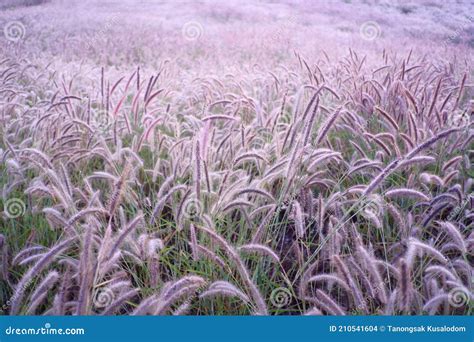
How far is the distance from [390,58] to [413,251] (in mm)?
2410

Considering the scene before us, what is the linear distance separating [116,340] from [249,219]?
0.65 metres

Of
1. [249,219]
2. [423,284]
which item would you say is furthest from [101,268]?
[423,284]

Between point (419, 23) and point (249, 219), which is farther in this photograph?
point (419, 23)

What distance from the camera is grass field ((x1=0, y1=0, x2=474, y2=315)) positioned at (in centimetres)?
137

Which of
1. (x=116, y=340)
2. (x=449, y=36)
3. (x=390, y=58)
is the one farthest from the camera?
(x=390, y=58)

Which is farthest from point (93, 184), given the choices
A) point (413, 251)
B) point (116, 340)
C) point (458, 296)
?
point (458, 296)

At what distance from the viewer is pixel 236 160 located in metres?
1.73

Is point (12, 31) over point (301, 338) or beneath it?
over

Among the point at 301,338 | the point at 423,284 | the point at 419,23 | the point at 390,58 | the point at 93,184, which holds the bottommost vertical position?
the point at 301,338

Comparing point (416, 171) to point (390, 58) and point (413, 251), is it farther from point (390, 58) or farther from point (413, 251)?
point (390, 58)

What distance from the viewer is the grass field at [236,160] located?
1372 mm

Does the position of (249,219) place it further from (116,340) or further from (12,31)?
(12,31)

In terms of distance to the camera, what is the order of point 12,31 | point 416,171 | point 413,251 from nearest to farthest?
point 413,251 < point 416,171 < point 12,31

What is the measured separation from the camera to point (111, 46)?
141 inches
